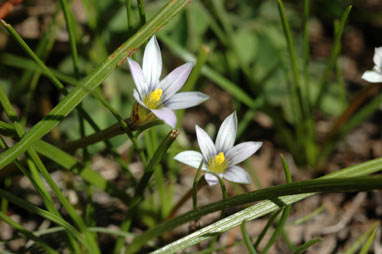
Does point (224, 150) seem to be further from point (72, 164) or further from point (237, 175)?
point (72, 164)

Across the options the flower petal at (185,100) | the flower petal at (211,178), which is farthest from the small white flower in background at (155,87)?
the flower petal at (211,178)

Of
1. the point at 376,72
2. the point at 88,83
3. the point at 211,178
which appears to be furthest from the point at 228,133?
the point at 376,72

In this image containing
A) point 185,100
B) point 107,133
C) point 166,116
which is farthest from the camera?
point 107,133

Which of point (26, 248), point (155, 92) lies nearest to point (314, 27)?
point (155, 92)

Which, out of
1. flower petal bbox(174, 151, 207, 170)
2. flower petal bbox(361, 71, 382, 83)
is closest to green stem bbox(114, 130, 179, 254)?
flower petal bbox(174, 151, 207, 170)

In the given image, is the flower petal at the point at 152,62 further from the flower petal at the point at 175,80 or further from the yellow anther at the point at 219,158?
the yellow anther at the point at 219,158
